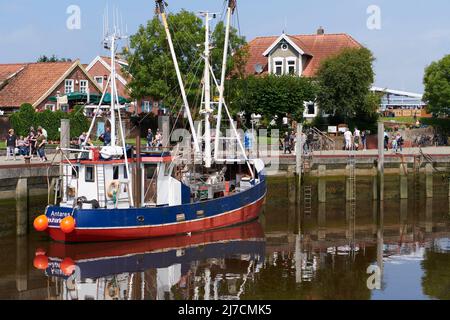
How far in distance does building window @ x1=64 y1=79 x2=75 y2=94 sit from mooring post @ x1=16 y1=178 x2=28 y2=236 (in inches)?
1292

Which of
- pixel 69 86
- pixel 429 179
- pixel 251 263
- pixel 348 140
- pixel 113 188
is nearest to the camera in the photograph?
pixel 251 263

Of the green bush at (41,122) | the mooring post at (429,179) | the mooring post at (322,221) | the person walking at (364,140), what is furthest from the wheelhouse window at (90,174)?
the person walking at (364,140)

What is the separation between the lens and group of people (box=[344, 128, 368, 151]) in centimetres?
4806

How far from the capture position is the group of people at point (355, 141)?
48.1m

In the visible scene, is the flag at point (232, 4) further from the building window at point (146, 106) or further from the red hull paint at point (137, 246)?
the building window at point (146, 106)

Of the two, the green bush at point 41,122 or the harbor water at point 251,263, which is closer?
the harbor water at point 251,263

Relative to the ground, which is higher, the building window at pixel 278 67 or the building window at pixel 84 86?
the building window at pixel 278 67

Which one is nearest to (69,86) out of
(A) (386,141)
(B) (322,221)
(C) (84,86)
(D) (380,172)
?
(C) (84,86)

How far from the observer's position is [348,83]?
5609 cm

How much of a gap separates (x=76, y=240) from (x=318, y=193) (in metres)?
15.8

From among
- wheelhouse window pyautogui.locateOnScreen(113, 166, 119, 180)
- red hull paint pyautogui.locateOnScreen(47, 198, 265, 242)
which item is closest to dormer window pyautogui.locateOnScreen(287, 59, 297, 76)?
red hull paint pyautogui.locateOnScreen(47, 198, 265, 242)

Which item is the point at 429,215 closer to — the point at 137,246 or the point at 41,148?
the point at 137,246

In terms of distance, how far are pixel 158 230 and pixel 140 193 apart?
1.65 metres

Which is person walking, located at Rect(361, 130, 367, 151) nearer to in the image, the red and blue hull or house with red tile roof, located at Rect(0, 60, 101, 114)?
the red and blue hull
